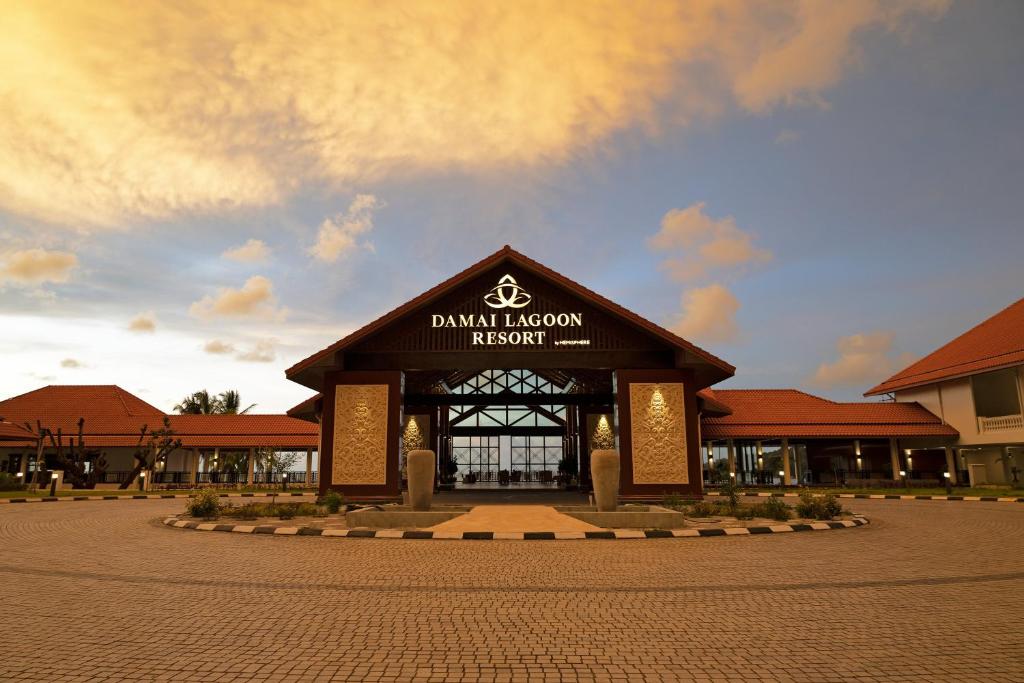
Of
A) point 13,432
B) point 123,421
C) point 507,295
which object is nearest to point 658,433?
point 507,295

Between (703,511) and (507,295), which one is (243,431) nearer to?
(507,295)

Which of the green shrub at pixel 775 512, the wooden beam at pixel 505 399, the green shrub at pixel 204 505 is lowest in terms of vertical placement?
the green shrub at pixel 775 512

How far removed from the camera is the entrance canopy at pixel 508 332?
71.6ft

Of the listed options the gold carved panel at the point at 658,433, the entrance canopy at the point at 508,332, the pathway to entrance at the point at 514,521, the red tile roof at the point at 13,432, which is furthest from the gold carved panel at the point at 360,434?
the red tile roof at the point at 13,432

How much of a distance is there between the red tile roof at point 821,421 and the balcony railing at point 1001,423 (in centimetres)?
186

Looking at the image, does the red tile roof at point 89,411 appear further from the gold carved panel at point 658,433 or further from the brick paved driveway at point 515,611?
the brick paved driveway at point 515,611

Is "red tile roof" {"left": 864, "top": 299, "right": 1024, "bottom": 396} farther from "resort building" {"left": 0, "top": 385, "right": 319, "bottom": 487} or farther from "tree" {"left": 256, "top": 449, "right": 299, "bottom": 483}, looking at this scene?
"tree" {"left": 256, "top": 449, "right": 299, "bottom": 483}

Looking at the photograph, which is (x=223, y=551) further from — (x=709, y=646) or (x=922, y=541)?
(x=922, y=541)

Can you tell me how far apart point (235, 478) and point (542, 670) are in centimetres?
4735

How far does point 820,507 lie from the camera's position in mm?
15867

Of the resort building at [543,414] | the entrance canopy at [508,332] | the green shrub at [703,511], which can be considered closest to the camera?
the green shrub at [703,511]

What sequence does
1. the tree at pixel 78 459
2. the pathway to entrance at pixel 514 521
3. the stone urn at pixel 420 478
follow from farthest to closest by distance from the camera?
1. the tree at pixel 78 459
2. the stone urn at pixel 420 478
3. the pathway to entrance at pixel 514 521

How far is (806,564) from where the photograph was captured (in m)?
9.41

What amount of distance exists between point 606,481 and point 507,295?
8225mm
